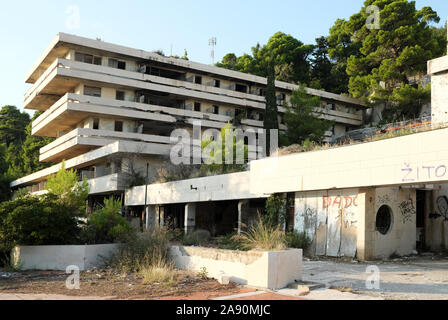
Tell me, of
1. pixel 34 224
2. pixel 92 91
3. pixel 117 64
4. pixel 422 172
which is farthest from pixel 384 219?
pixel 117 64

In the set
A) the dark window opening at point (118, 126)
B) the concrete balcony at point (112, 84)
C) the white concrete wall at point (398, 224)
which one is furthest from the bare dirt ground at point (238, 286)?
the dark window opening at point (118, 126)

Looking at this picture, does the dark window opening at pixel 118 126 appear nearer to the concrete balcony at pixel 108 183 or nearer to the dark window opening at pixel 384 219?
the concrete balcony at pixel 108 183

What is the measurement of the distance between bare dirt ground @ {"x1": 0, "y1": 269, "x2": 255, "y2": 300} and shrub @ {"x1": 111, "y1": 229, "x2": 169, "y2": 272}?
1.70 ft

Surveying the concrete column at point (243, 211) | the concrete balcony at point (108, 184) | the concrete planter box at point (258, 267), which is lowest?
the concrete planter box at point (258, 267)

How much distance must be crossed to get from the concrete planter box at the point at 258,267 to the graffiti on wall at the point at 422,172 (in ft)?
19.2

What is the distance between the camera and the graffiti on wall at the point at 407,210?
59.8ft

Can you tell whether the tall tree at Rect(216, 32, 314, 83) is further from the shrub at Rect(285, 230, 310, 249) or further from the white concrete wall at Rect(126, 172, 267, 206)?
the shrub at Rect(285, 230, 310, 249)

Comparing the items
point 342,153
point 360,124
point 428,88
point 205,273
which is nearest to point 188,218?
point 342,153

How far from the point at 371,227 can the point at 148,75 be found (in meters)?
34.4

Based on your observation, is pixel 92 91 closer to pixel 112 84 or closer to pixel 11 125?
pixel 112 84

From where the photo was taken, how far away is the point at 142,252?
14.7 meters

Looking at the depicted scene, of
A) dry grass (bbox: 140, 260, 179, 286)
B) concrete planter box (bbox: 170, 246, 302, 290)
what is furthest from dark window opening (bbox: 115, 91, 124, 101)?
concrete planter box (bbox: 170, 246, 302, 290)

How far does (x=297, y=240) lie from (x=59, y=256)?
9.65 meters

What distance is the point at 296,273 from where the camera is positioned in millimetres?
10688
